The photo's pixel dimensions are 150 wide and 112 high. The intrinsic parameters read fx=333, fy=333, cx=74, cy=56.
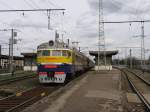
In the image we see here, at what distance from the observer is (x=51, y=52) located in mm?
24422

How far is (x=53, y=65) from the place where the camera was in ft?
78.4

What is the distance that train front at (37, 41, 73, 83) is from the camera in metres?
23.8

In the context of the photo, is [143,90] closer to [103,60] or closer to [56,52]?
[56,52]

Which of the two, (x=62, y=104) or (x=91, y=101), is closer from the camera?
(x=62, y=104)

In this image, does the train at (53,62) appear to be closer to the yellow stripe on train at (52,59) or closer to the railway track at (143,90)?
the yellow stripe on train at (52,59)

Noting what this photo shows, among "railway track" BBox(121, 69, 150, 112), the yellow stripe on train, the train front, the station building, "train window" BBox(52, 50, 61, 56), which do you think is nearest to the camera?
"railway track" BBox(121, 69, 150, 112)

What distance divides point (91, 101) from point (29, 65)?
57.2m

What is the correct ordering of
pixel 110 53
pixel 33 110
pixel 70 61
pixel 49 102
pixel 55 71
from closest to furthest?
1. pixel 33 110
2. pixel 49 102
3. pixel 55 71
4. pixel 70 61
5. pixel 110 53

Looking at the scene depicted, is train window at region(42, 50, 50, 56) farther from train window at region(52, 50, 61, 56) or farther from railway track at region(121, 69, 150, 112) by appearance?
railway track at region(121, 69, 150, 112)

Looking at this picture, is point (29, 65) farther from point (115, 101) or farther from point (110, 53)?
point (115, 101)

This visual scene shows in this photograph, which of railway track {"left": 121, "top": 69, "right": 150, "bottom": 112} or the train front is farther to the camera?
the train front

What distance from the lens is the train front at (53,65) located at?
23.8 meters

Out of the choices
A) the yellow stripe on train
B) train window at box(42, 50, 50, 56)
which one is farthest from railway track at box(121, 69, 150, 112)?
train window at box(42, 50, 50, 56)

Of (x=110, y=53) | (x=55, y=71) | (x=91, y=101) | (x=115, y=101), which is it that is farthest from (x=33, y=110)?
(x=110, y=53)
